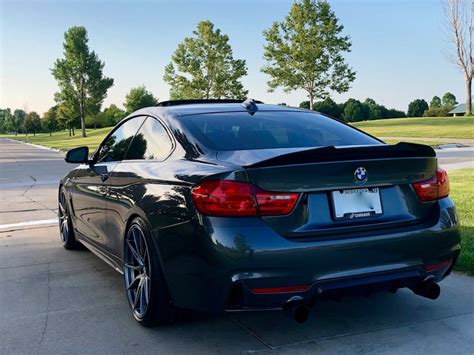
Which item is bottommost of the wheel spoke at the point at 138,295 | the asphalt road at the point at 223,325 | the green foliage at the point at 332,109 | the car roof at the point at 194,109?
the asphalt road at the point at 223,325

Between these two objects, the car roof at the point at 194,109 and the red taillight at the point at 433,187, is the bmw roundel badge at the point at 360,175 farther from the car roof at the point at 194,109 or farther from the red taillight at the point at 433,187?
the car roof at the point at 194,109

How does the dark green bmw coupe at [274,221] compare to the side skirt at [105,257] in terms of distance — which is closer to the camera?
the dark green bmw coupe at [274,221]

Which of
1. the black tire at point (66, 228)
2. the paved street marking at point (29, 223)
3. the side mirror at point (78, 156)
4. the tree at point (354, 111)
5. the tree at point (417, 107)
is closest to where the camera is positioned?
the side mirror at point (78, 156)

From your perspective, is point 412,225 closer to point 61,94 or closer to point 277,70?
point 277,70

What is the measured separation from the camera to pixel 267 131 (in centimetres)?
386

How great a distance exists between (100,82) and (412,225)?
67.3 meters

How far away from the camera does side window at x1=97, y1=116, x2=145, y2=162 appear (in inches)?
177

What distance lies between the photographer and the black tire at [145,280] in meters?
3.41

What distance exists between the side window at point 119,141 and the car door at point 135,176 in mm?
140

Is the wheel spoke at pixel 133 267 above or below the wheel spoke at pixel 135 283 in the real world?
above

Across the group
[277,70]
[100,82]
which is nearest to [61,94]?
[100,82]

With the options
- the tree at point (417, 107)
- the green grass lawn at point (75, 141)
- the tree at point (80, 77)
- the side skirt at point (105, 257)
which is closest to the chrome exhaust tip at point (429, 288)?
the side skirt at point (105, 257)

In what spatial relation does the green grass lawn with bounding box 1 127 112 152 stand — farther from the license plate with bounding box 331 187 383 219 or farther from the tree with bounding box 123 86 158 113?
the license plate with bounding box 331 187 383 219

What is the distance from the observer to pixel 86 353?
10.7 feet
